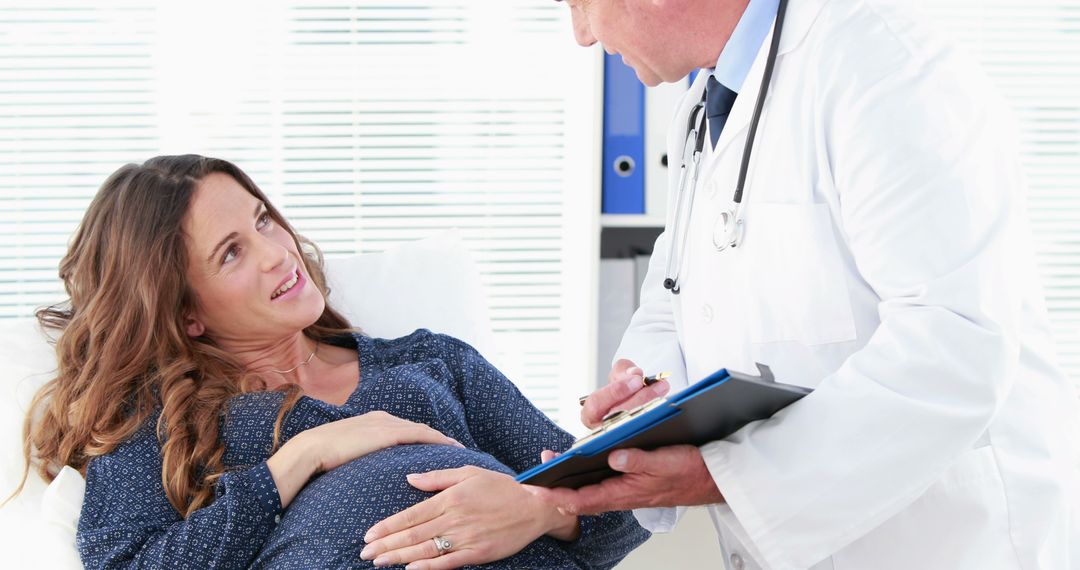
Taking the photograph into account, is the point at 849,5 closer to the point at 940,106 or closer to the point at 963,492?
the point at 940,106

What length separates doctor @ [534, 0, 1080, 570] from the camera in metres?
1.08

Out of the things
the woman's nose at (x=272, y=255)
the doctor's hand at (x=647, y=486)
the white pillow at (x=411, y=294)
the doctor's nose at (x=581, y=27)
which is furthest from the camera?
the white pillow at (x=411, y=294)

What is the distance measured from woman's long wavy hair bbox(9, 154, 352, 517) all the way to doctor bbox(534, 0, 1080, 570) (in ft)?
2.31

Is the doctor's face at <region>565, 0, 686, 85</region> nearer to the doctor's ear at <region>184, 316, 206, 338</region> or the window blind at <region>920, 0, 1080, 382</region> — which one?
the doctor's ear at <region>184, 316, 206, 338</region>

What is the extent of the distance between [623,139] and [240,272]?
1405 millimetres

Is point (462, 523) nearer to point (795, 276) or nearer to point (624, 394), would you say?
point (624, 394)

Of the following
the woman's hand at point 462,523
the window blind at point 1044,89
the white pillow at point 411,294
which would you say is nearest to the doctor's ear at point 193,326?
the white pillow at point 411,294

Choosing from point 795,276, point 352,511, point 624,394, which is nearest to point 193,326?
point 352,511

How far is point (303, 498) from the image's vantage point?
1.54 meters

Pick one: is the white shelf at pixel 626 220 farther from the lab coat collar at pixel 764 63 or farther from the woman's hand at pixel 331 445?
the lab coat collar at pixel 764 63

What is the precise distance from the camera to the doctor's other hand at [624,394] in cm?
132

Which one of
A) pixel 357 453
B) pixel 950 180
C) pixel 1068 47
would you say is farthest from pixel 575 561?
pixel 1068 47

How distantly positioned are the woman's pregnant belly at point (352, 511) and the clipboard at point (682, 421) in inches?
14.7

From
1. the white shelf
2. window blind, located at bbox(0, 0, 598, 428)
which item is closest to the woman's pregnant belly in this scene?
window blind, located at bbox(0, 0, 598, 428)
